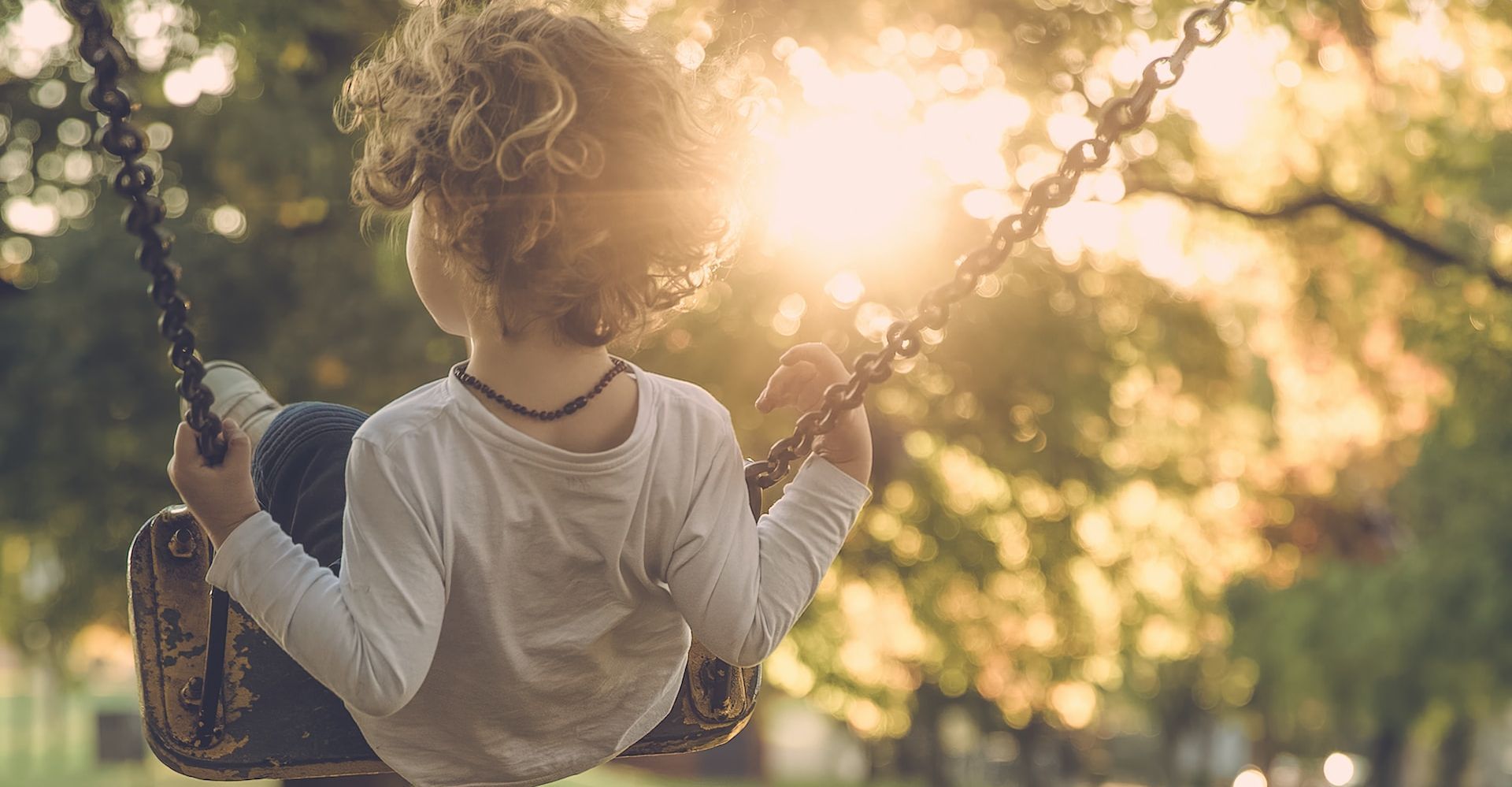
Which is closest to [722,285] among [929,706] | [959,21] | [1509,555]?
[959,21]

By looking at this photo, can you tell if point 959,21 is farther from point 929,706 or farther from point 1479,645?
point 929,706

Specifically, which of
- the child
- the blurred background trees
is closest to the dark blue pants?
the child

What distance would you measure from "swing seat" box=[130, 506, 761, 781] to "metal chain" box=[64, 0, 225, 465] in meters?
0.35

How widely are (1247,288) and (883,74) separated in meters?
3.80

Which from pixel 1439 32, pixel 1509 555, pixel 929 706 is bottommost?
pixel 929 706

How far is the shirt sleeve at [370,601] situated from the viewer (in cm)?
152

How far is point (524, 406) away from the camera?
165 cm

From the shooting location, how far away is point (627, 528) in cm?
168

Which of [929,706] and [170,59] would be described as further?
[929,706]

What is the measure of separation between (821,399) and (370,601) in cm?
66

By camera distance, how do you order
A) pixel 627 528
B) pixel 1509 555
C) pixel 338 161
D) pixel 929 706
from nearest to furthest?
pixel 627 528, pixel 338 161, pixel 1509 555, pixel 929 706

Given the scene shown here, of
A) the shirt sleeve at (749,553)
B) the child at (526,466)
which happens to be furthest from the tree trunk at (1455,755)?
the child at (526,466)

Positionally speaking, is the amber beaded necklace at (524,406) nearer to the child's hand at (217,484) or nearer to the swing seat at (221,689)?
the child's hand at (217,484)

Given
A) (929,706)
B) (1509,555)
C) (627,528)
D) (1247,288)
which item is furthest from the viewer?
(929,706)
